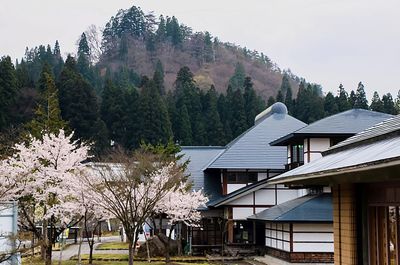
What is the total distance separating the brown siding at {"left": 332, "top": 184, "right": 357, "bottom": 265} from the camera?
8.59m

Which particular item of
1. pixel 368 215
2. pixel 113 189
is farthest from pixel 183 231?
pixel 368 215

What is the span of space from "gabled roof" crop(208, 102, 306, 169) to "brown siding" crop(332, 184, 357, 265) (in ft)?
67.6

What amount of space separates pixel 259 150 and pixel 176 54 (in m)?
89.8

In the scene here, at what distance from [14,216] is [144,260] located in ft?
39.8

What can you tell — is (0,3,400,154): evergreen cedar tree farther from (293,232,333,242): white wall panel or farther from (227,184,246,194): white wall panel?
(293,232,333,242): white wall panel

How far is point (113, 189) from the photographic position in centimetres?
2088

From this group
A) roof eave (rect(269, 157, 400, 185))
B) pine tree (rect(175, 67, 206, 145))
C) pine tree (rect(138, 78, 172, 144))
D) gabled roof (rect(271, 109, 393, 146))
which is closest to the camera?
roof eave (rect(269, 157, 400, 185))

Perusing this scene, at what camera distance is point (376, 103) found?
180ft

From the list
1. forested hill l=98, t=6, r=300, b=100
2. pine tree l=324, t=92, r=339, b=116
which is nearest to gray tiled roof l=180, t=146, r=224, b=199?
pine tree l=324, t=92, r=339, b=116

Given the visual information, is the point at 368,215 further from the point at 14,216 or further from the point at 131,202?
the point at 131,202

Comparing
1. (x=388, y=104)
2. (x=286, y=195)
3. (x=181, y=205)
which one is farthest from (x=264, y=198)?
(x=388, y=104)

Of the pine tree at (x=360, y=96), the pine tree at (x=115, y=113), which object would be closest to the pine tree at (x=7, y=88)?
the pine tree at (x=115, y=113)

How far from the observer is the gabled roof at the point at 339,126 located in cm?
2512

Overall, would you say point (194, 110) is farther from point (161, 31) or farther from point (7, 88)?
point (161, 31)
